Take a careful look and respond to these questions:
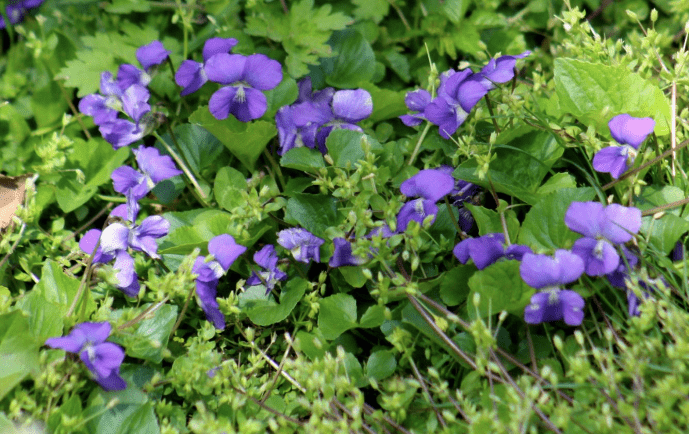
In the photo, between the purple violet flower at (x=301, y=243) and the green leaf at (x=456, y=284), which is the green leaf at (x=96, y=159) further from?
the green leaf at (x=456, y=284)

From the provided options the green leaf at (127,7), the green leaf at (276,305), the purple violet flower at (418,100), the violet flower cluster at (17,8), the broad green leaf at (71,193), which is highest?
the green leaf at (127,7)

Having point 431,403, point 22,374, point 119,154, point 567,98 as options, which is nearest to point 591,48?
point 567,98

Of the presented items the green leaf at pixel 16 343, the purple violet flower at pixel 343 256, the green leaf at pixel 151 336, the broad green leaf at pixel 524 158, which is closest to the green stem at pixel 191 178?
the green leaf at pixel 151 336

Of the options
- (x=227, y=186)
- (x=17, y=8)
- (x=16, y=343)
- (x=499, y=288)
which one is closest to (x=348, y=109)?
(x=227, y=186)

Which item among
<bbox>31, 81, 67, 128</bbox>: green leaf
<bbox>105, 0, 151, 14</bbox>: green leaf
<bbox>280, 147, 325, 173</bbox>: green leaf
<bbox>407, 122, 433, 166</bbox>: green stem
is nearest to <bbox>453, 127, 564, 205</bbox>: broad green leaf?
<bbox>407, 122, 433, 166</bbox>: green stem

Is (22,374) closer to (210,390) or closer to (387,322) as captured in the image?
(210,390)
